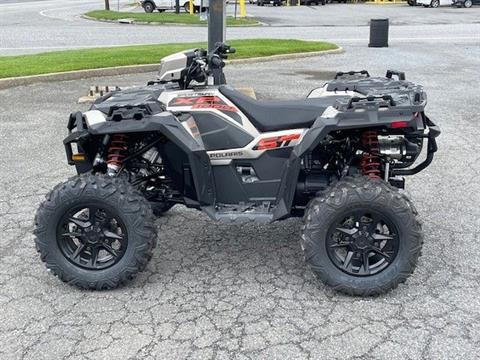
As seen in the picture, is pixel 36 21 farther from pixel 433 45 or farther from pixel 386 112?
pixel 386 112

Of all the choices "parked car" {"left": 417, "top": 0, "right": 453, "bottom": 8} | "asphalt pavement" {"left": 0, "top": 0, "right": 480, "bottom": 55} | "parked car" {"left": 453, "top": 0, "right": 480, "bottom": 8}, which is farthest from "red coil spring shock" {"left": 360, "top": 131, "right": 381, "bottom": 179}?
"parked car" {"left": 453, "top": 0, "right": 480, "bottom": 8}

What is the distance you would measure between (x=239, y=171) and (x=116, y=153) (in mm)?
832

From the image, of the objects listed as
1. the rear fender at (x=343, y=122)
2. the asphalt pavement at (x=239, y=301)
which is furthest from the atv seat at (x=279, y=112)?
the asphalt pavement at (x=239, y=301)

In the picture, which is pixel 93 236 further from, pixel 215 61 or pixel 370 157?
pixel 370 157

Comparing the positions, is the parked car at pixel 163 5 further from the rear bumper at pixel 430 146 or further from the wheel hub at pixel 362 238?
the wheel hub at pixel 362 238

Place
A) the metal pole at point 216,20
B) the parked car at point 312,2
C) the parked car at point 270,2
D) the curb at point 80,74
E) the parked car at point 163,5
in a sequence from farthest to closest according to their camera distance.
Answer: the parked car at point 312,2
the parked car at point 270,2
the parked car at point 163,5
the curb at point 80,74
the metal pole at point 216,20

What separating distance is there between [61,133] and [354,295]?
5.31m

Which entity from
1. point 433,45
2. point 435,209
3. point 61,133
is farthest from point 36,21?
point 435,209

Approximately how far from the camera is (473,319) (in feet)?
11.7

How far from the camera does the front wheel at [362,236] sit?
144 inches

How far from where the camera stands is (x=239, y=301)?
3.79 m

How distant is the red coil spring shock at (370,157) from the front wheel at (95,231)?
1465 mm

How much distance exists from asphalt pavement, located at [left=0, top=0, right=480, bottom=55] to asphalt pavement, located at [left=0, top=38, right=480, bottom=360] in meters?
13.6

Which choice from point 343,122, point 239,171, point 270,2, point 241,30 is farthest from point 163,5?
point 343,122
